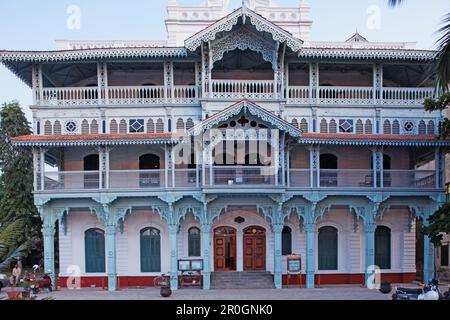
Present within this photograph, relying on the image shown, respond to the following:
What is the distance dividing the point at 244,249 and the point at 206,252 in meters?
2.87

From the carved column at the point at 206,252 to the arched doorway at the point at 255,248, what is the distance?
2620 mm

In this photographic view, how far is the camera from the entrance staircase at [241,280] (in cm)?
2327

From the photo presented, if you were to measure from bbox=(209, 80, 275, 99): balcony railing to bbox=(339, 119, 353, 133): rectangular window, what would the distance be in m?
4.20

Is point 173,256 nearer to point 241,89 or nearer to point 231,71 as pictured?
point 241,89

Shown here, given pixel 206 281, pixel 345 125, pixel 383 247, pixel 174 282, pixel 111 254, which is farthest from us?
pixel 383 247

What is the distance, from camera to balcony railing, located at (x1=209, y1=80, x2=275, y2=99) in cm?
2347

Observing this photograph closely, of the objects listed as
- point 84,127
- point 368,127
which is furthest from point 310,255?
point 84,127

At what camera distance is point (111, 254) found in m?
23.2

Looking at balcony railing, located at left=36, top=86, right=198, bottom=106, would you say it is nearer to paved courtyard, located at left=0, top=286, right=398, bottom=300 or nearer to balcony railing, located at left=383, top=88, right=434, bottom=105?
paved courtyard, located at left=0, top=286, right=398, bottom=300

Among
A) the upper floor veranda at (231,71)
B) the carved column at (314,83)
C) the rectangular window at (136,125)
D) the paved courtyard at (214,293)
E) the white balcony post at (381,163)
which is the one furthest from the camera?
the rectangular window at (136,125)

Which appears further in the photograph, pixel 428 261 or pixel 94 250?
pixel 94 250

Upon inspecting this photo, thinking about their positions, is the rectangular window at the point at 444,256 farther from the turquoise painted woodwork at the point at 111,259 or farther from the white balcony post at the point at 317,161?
the turquoise painted woodwork at the point at 111,259

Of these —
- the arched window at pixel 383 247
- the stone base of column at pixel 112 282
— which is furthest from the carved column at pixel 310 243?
the stone base of column at pixel 112 282
